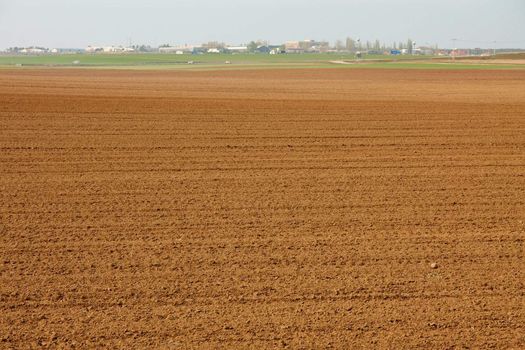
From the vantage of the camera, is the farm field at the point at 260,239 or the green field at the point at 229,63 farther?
the green field at the point at 229,63

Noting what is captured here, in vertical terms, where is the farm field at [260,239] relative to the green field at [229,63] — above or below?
above

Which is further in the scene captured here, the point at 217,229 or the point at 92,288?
the point at 217,229

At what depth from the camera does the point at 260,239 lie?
28.5 ft

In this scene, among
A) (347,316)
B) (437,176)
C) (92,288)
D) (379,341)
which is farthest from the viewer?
(437,176)

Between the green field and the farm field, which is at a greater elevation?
the farm field

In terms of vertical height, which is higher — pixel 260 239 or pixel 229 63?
pixel 260 239

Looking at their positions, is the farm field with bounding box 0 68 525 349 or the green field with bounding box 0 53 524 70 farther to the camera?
the green field with bounding box 0 53 524 70

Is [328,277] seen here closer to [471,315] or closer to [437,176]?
[471,315]

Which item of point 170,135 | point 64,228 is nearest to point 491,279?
point 64,228

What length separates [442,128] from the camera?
18.2m

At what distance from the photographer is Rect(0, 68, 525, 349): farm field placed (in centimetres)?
627

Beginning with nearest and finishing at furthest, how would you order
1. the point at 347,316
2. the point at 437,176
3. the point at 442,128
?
the point at 347,316, the point at 437,176, the point at 442,128

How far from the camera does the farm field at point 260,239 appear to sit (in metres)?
6.27

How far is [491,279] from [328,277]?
1493 millimetres
